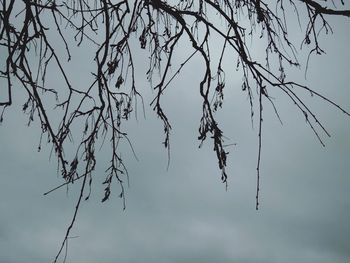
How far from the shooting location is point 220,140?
7.98 feet

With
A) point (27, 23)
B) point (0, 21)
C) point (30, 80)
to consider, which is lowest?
point (30, 80)

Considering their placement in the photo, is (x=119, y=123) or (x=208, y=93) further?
(x=119, y=123)

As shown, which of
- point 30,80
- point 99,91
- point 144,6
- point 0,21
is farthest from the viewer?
point 144,6

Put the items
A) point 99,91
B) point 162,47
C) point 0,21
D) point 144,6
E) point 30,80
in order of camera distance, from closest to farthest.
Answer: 1. point 0,21
2. point 30,80
3. point 99,91
4. point 144,6
5. point 162,47

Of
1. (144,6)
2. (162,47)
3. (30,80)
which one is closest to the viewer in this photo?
(30,80)

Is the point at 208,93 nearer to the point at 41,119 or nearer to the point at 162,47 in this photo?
the point at 162,47

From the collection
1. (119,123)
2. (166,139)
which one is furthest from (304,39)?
(119,123)

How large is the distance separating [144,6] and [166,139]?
94 cm

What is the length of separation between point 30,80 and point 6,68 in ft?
0.49

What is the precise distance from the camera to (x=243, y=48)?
2.42 meters

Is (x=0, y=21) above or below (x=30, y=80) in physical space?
above

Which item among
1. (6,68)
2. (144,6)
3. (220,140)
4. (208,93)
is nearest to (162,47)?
(144,6)

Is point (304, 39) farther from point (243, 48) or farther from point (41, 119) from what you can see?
point (41, 119)

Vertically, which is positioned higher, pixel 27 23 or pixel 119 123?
pixel 27 23
